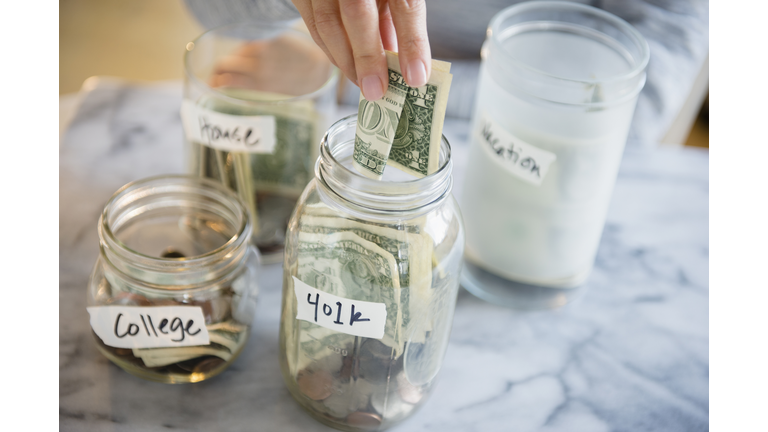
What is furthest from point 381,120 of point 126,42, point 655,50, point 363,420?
point 126,42

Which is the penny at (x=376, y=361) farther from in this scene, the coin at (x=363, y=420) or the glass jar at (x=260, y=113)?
the glass jar at (x=260, y=113)

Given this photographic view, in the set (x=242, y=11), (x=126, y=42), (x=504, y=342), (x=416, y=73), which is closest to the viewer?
(x=416, y=73)

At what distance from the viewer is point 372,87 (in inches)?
15.4

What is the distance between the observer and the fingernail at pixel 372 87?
0.39m

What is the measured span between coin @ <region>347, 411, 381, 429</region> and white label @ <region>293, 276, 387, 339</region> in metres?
0.09

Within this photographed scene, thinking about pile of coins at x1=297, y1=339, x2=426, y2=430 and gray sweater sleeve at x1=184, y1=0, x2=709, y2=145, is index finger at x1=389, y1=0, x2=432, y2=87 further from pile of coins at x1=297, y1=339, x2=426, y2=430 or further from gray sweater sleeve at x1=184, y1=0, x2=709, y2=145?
gray sweater sleeve at x1=184, y1=0, x2=709, y2=145

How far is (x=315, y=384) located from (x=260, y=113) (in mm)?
259

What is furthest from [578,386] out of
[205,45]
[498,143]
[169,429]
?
[205,45]

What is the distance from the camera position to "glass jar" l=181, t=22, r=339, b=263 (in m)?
0.57

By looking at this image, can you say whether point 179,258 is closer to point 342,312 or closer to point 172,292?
point 172,292

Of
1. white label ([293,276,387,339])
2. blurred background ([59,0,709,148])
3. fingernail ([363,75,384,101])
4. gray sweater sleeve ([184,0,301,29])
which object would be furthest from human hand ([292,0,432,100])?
blurred background ([59,0,709,148])

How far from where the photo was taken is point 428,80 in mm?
393

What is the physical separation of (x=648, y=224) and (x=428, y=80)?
1.55 feet

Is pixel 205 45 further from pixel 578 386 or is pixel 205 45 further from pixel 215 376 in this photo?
pixel 578 386
